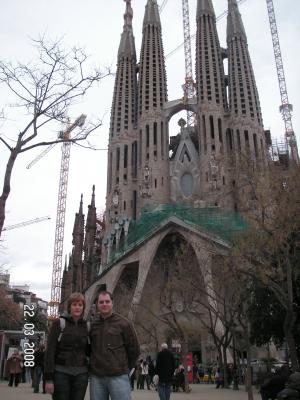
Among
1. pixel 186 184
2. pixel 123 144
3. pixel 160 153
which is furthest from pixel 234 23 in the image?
pixel 186 184

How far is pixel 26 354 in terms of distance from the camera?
17.0 metres

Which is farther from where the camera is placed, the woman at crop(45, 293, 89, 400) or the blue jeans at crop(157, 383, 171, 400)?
the blue jeans at crop(157, 383, 171, 400)

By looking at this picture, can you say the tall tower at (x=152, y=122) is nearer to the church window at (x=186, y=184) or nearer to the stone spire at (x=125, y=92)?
the church window at (x=186, y=184)

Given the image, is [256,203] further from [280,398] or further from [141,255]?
[141,255]

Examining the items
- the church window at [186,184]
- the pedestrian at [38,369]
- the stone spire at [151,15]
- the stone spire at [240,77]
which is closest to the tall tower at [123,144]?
the stone spire at [151,15]

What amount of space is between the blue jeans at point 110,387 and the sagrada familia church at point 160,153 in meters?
34.8

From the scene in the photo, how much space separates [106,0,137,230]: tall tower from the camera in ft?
176

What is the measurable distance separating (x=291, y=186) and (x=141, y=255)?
31796mm

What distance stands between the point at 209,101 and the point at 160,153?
8.87 meters

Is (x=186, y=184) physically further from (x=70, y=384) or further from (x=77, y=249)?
(x=70, y=384)

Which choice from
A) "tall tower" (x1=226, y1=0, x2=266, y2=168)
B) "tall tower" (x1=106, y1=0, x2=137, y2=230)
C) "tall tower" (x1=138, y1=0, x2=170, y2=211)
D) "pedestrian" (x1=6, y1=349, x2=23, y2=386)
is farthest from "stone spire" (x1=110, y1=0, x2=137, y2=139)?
"pedestrian" (x1=6, y1=349, x2=23, y2=386)

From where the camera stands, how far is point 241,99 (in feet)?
179

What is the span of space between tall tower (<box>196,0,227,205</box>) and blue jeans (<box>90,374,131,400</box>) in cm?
4290

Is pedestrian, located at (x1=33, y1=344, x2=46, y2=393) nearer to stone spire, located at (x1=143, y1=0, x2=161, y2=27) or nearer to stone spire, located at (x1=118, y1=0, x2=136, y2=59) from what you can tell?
stone spire, located at (x1=118, y1=0, x2=136, y2=59)
